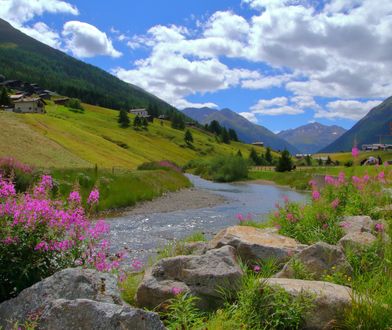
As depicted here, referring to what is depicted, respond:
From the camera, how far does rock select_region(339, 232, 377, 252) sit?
8.48 metres

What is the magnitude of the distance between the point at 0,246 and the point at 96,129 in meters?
129

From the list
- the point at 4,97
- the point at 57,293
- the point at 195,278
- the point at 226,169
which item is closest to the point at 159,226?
the point at 195,278

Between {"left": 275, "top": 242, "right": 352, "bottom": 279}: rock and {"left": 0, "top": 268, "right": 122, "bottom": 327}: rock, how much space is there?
3.30 m

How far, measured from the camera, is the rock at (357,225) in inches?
389

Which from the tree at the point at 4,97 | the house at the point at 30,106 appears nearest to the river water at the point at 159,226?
the tree at the point at 4,97

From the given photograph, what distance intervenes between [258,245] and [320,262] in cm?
141

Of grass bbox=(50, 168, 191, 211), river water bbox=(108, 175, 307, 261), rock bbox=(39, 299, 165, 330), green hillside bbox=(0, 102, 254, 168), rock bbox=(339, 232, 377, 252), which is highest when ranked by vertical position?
green hillside bbox=(0, 102, 254, 168)

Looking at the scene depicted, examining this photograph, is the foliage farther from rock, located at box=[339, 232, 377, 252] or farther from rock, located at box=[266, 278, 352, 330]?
rock, located at box=[266, 278, 352, 330]

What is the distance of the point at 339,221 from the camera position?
1116 centimetres

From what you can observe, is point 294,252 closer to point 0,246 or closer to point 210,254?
point 210,254

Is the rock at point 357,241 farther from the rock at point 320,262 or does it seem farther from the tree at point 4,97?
the tree at point 4,97

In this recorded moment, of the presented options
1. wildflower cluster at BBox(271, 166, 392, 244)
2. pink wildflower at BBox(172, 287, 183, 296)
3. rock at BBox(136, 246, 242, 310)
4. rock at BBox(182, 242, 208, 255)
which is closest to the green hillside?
rock at BBox(182, 242, 208, 255)

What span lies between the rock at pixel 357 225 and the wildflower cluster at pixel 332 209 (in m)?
0.12

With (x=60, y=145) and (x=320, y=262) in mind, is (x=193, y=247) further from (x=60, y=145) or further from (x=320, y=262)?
(x=60, y=145)
